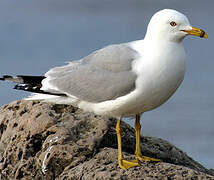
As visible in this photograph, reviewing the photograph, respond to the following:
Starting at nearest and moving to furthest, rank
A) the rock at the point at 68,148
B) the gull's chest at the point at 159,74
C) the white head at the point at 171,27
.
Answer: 1. the gull's chest at the point at 159,74
2. the white head at the point at 171,27
3. the rock at the point at 68,148

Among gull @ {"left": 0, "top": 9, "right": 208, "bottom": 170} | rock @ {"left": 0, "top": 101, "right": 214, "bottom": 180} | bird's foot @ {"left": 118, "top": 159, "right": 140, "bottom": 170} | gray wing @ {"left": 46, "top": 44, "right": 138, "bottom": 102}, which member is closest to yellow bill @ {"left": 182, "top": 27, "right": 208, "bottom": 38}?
gull @ {"left": 0, "top": 9, "right": 208, "bottom": 170}

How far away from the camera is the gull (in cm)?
827

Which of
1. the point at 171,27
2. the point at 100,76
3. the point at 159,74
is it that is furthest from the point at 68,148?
the point at 171,27

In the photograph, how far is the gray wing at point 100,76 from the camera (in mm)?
8477

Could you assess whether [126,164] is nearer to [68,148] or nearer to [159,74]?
[68,148]

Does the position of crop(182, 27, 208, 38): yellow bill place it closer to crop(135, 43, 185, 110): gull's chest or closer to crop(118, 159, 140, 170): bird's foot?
crop(135, 43, 185, 110): gull's chest

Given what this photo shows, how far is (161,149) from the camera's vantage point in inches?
410

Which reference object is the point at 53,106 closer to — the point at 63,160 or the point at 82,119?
the point at 82,119

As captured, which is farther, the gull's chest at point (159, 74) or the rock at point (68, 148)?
the rock at point (68, 148)

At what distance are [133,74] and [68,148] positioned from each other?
1805 mm

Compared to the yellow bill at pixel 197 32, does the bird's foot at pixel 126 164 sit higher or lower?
lower

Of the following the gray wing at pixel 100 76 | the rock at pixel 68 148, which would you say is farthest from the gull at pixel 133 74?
the rock at pixel 68 148

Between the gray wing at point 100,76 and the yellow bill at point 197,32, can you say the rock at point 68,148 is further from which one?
the yellow bill at point 197,32

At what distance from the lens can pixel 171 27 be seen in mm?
8398
